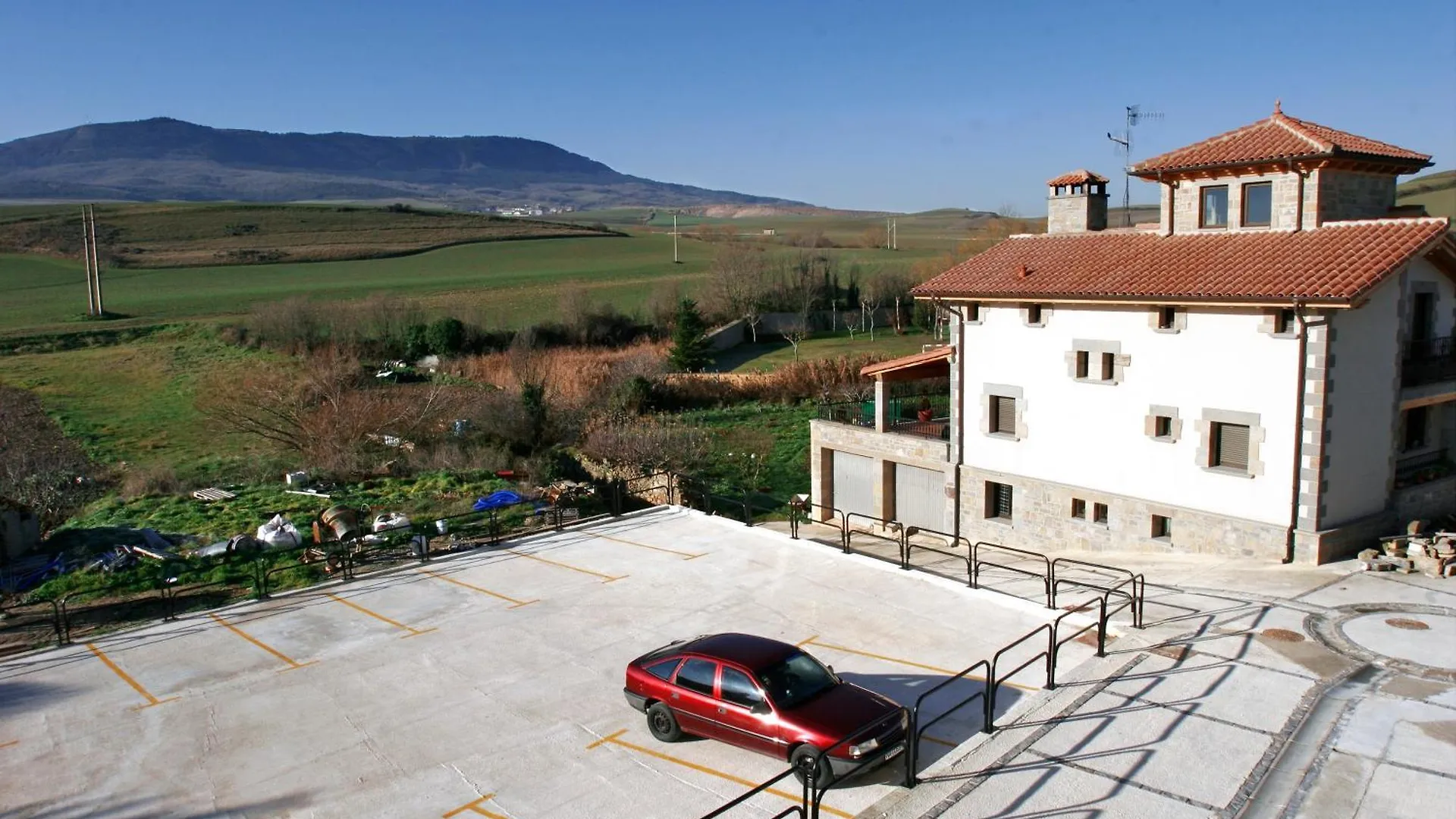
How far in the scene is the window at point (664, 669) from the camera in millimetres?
12008

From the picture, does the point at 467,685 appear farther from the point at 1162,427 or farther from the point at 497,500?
the point at 1162,427

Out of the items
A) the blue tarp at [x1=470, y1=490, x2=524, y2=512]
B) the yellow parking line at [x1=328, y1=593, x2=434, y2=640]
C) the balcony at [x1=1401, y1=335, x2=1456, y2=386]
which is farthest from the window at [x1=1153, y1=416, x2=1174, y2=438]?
the blue tarp at [x1=470, y1=490, x2=524, y2=512]

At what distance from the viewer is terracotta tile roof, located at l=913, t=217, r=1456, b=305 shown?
1830 centimetres

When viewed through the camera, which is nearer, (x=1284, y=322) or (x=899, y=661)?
(x=899, y=661)

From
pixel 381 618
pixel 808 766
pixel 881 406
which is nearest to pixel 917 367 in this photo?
pixel 881 406

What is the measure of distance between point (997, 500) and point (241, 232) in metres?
111

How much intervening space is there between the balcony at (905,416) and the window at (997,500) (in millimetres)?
2057

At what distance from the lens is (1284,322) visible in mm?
18734

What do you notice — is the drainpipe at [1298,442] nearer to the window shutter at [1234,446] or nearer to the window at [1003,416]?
the window shutter at [1234,446]

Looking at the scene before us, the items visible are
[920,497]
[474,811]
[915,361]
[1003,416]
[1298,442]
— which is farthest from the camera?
→ [920,497]

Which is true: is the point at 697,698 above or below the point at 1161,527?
above

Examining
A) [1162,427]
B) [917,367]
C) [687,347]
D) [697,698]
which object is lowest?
[687,347]

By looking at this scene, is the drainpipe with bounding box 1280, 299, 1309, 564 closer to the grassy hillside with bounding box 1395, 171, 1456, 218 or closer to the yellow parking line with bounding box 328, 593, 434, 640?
the yellow parking line with bounding box 328, 593, 434, 640

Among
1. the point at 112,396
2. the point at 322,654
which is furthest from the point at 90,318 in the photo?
the point at 322,654
